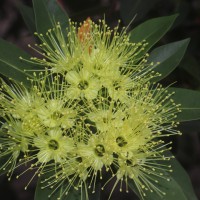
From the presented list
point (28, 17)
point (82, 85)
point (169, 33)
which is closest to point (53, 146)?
point (82, 85)

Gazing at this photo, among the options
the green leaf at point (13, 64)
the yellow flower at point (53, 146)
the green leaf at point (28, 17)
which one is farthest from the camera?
the green leaf at point (28, 17)

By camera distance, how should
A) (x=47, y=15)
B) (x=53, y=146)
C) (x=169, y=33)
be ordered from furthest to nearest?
(x=169, y=33) < (x=47, y=15) < (x=53, y=146)

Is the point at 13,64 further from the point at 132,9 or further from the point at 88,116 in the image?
the point at 132,9

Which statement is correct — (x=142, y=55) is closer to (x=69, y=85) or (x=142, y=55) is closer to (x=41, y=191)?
(x=69, y=85)

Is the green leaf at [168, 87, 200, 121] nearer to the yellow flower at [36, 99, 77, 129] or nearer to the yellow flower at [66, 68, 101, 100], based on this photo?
the yellow flower at [66, 68, 101, 100]

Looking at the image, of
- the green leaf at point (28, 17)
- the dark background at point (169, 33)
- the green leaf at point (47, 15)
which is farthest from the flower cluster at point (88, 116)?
the dark background at point (169, 33)

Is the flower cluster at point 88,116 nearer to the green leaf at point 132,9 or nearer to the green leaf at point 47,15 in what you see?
the green leaf at point 47,15
